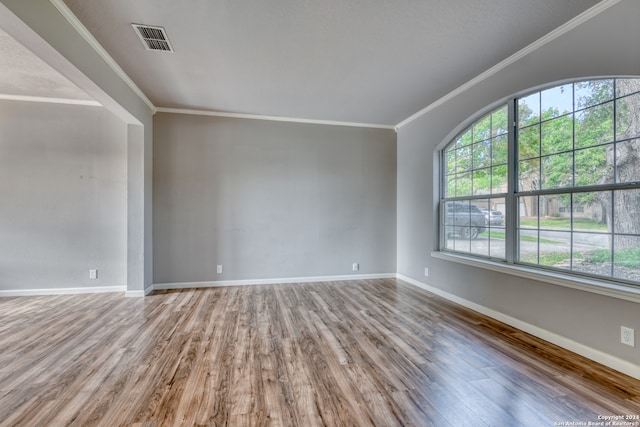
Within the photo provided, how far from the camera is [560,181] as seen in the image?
101 inches

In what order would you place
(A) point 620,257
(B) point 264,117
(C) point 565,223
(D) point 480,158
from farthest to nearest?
(B) point 264,117, (D) point 480,158, (C) point 565,223, (A) point 620,257

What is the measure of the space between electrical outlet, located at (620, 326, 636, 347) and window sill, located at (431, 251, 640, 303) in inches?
9.0

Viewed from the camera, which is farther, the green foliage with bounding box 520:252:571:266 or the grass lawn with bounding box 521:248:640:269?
the green foliage with bounding box 520:252:571:266

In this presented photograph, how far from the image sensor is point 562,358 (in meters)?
2.23

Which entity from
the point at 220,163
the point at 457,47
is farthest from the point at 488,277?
the point at 220,163

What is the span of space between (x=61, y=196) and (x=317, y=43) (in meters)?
4.18

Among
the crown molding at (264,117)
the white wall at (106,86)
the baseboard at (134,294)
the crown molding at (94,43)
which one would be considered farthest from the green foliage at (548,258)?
the baseboard at (134,294)

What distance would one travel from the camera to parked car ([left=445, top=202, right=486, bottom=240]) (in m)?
3.53

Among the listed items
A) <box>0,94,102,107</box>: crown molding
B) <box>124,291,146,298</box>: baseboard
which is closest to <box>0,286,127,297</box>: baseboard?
<box>124,291,146,298</box>: baseboard

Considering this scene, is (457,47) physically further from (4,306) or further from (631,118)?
(4,306)

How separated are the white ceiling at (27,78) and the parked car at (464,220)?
5228mm

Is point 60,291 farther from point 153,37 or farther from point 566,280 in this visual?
point 566,280

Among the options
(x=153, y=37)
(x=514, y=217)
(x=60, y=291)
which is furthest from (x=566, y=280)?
(x=60, y=291)

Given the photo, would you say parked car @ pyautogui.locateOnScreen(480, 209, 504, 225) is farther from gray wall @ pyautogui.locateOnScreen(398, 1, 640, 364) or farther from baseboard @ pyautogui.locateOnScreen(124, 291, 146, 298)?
baseboard @ pyautogui.locateOnScreen(124, 291, 146, 298)
